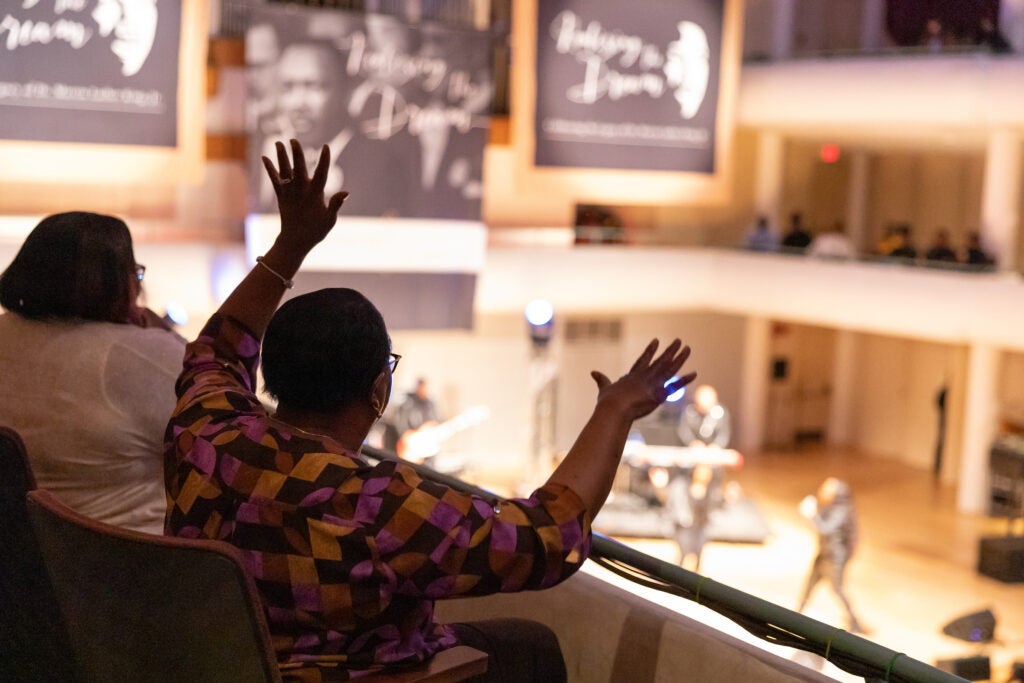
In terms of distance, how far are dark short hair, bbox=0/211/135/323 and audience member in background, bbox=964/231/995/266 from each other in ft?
42.1

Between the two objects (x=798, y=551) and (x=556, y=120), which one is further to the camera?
(x=798, y=551)

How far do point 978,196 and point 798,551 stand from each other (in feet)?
21.9

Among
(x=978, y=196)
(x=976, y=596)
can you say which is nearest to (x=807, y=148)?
(x=978, y=196)

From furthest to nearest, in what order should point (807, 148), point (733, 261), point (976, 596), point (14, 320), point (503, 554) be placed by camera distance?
point (807, 148), point (733, 261), point (976, 596), point (14, 320), point (503, 554)

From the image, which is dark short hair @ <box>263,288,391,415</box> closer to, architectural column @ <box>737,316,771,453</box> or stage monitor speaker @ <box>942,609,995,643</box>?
stage monitor speaker @ <box>942,609,995,643</box>

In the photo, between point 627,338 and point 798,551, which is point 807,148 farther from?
point 798,551

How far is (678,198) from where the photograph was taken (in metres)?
13.2

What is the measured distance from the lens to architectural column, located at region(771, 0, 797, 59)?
16.2m

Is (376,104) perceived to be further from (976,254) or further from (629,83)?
(976,254)

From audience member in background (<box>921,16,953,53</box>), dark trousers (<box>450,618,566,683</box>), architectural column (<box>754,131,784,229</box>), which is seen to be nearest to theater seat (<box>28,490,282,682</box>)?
dark trousers (<box>450,618,566,683</box>)

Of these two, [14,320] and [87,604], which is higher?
[14,320]

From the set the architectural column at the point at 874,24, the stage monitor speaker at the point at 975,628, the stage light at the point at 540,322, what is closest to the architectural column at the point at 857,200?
the architectural column at the point at 874,24

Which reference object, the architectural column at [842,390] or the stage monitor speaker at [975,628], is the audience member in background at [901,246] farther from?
the stage monitor speaker at [975,628]

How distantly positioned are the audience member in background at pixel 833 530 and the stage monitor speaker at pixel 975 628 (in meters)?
2.94
